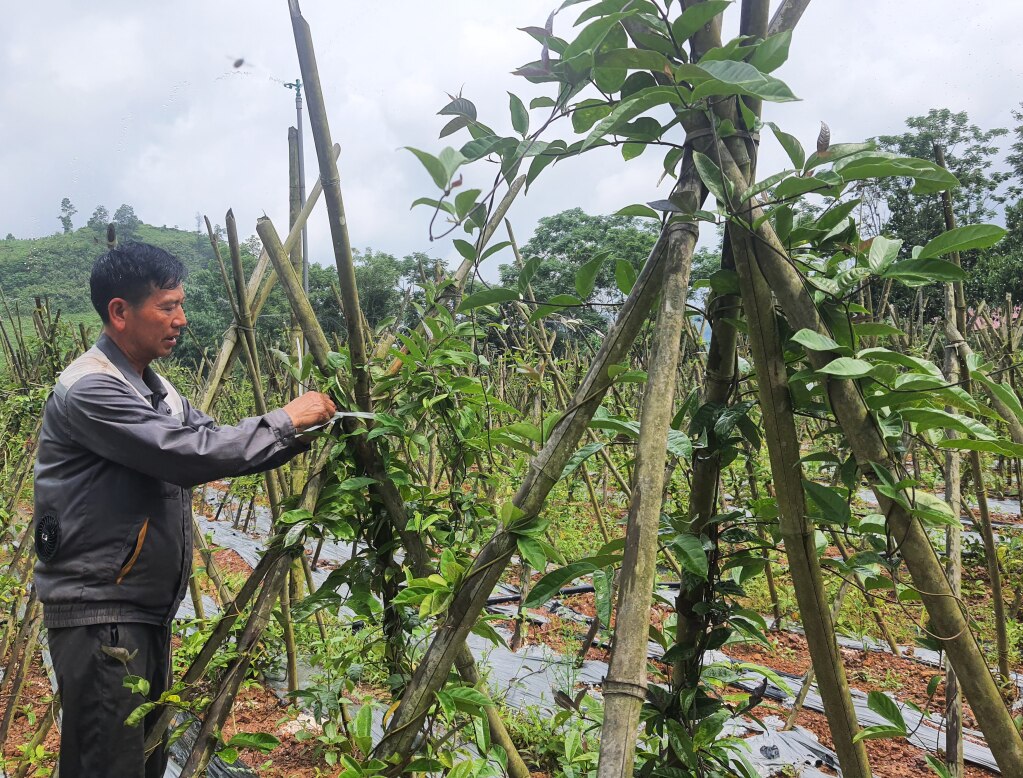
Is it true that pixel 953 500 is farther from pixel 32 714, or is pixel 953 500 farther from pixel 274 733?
pixel 32 714

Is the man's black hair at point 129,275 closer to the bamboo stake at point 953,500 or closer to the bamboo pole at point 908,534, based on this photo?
the bamboo pole at point 908,534

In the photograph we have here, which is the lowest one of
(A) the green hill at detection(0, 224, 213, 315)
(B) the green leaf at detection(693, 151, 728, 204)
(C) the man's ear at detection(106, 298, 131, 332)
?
(C) the man's ear at detection(106, 298, 131, 332)

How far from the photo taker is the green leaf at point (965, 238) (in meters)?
0.76

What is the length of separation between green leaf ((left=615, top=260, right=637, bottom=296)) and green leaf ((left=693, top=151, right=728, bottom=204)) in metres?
0.22

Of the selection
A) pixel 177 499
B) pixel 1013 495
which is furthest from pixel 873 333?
pixel 1013 495

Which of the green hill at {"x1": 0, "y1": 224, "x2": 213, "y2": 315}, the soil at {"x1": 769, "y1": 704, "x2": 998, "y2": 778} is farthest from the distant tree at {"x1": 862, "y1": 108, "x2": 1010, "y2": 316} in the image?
the green hill at {"x1": 0, "y1": 224, "x2": 213, "y2": 315}

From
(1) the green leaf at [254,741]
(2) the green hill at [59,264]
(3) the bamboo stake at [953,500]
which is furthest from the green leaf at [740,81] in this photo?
(2) the green hill at [59,264]

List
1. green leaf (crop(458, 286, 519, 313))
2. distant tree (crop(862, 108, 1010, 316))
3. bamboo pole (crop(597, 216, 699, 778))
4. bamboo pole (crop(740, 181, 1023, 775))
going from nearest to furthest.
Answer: bamboo pole (crop(597, 216, 699, 778)) → bamboo pole (crop(740, 181, 1023, 775)) → green leaf (crop(458, 286, 519, 313)) → distant tree (crop(862, 108, 1010, 316))

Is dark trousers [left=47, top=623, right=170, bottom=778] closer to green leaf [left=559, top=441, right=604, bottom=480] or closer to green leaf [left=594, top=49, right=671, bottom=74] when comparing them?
green leaf [left=559, top=441, right=604, bottom=480]

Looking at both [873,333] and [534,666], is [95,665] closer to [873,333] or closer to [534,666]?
[873,333]

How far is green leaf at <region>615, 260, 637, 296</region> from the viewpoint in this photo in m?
1.06

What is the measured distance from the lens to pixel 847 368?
0.77 meters

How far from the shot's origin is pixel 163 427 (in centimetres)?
154

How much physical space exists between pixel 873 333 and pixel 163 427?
4.63 ft
